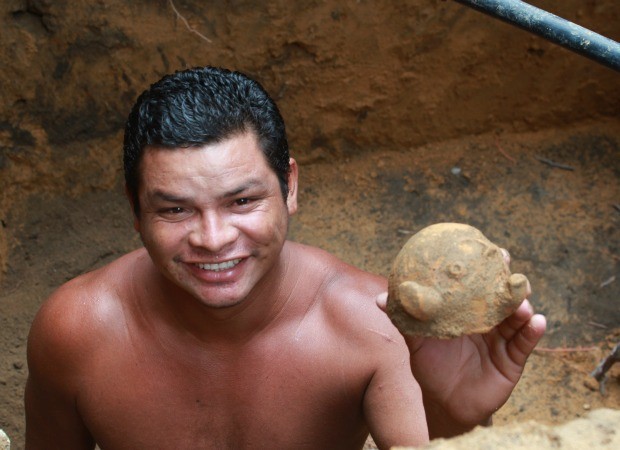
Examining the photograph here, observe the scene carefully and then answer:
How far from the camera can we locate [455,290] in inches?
78.9

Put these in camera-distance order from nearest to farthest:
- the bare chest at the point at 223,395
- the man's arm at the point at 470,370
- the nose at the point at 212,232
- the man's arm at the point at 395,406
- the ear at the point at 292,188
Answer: the man's arm at the point at 470,370, the nose at the point at 212,232, the man's arm at the point at 395,406, the ear at the point at 292,188, the bare chest at the point at 223,395

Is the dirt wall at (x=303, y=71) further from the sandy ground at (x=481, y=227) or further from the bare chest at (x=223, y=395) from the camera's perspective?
the bare chest at (x=223, y=395)

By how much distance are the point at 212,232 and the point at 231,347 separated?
1.88ft

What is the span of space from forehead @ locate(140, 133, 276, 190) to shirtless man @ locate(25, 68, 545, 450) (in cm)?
3

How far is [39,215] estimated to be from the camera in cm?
440

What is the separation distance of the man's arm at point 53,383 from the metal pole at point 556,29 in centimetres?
155

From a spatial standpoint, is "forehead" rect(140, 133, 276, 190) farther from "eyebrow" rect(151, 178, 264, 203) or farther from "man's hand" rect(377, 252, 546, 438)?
"man's hand" rect(377, 252, 546, 438)

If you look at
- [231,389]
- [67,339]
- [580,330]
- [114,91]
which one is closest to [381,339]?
[231,389]

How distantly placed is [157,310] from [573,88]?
276 centimetres

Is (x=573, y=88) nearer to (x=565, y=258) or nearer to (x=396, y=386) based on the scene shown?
(x=565, y=258)

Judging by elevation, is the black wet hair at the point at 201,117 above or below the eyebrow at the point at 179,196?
above

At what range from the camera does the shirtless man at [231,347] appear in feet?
8.13

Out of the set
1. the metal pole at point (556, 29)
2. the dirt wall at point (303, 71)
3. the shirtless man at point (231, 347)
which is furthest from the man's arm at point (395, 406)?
the dirt wall at point (303, 71)

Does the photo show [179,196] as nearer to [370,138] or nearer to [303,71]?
[303,71]
